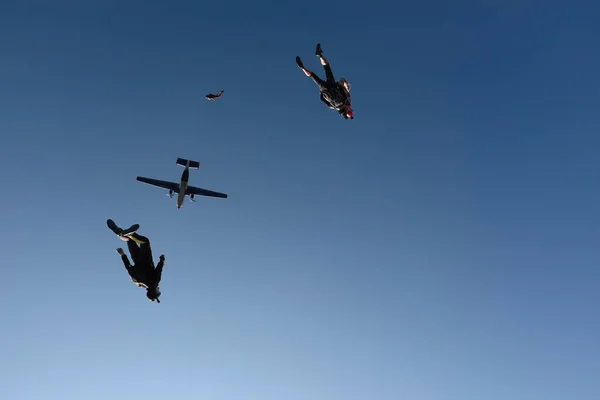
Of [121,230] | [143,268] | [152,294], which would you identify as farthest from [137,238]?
[152,294]

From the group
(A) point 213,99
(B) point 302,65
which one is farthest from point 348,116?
(A) point 213,99

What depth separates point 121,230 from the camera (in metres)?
19.9

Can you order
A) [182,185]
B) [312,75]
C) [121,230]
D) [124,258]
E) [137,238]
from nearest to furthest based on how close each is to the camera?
[121,230] → [137,238] → [124,258] → [312,75] → [182,185]

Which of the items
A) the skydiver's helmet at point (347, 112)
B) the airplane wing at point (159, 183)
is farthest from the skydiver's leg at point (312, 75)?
the airplane wing at point (159, 183)

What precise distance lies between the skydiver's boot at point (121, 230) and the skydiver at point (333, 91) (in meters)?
23.7

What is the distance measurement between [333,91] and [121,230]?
2459 centimetres

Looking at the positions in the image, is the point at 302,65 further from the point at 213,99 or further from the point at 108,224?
the point at 108,224

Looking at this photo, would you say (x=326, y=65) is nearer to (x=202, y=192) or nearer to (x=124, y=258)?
(x=124, y=258)

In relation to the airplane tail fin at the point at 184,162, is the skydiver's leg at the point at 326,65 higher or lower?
lower

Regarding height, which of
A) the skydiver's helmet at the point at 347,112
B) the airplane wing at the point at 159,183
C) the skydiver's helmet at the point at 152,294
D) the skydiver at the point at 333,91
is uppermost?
the airplane wing at the point at 159,183

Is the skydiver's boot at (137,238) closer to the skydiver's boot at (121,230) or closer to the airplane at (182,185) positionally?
the skydiver's boot at (121,230)

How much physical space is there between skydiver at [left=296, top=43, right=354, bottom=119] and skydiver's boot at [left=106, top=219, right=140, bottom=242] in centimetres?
2372

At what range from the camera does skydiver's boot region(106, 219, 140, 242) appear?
19.2m

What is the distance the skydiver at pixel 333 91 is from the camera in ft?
124
